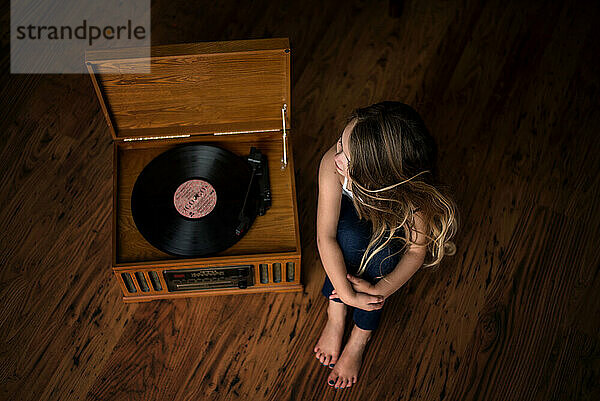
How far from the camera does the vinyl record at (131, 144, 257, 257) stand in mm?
1310

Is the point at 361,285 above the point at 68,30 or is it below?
below

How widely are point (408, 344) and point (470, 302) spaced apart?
0.23 metres

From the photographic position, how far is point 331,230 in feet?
4.39

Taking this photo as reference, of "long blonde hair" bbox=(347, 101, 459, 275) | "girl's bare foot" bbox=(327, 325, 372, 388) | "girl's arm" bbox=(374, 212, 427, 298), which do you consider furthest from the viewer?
"girl's bare foot" bbox=(327, 325, 372, 388)

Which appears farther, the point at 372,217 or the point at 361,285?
the point at 361,285

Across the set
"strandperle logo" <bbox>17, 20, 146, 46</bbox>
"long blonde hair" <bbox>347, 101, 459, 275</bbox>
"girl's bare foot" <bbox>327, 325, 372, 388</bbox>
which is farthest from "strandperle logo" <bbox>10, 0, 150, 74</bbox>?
"girl's bare foot" <bbox>327, 325, 372, 388</bbox>

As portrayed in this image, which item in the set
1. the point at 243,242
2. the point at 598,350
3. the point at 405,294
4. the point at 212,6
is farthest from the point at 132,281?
the point at 598,350

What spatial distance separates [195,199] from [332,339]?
0.54 metres

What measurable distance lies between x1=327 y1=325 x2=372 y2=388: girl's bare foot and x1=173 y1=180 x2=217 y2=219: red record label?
530 millimetres

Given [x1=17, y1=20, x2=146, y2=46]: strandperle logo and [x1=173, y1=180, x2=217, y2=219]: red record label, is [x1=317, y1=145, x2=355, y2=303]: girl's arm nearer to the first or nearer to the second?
[x1=173, y1=180, x2=217, y2=219]: red record label

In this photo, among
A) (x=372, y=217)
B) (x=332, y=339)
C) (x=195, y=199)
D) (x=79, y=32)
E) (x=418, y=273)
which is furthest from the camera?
(x=79, y=32)

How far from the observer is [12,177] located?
66.5 inches

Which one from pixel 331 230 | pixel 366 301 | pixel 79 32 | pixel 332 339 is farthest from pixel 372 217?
pixel 79 32

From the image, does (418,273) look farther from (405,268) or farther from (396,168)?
(396,168)
